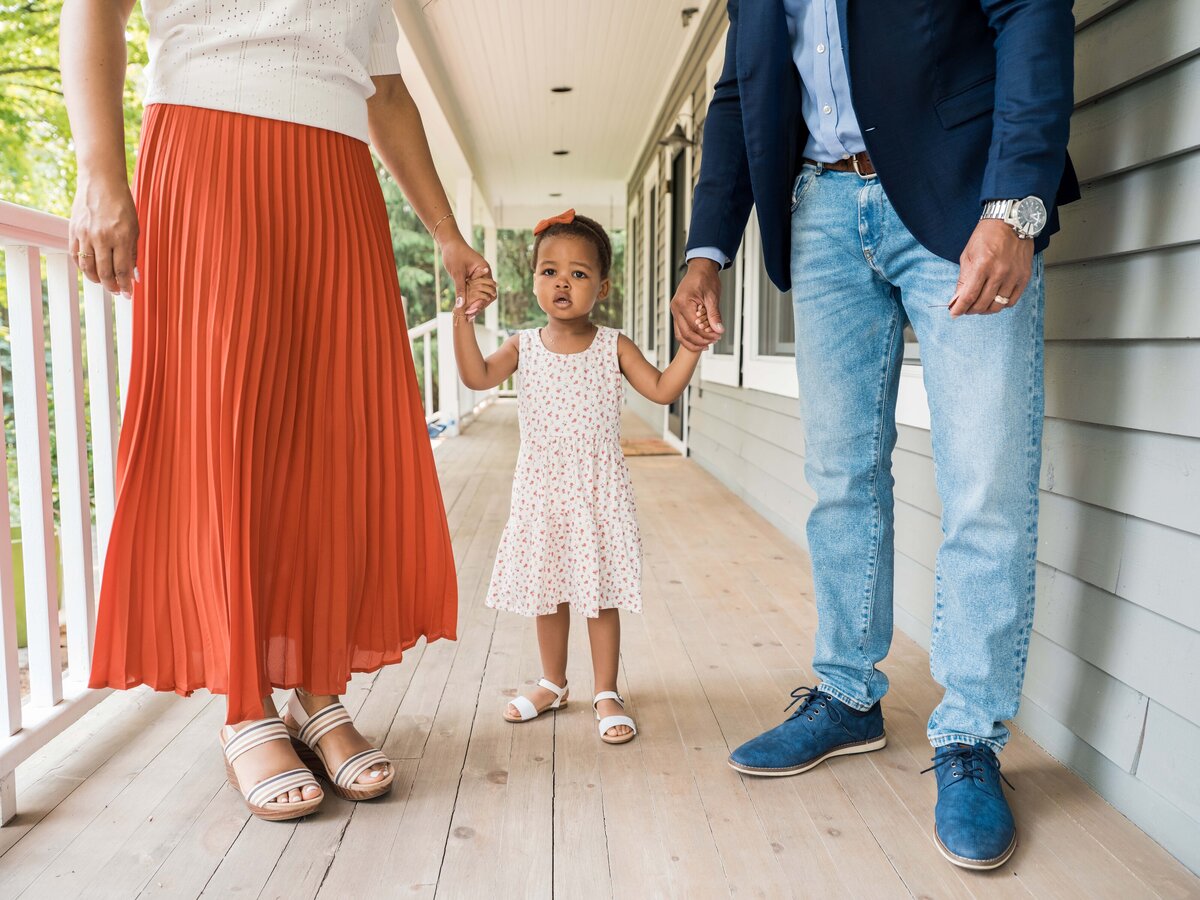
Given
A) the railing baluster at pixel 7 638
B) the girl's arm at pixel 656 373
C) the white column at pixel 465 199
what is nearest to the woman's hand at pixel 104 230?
the railing baluster at pixel 7 638

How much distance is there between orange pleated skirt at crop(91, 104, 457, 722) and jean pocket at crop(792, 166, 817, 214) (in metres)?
0.69

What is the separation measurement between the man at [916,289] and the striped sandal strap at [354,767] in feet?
1.93

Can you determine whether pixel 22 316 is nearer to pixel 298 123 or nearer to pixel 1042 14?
pixel 298 123

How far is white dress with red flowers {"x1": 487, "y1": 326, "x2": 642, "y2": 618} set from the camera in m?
1.68

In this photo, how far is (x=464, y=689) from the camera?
6.21 feet

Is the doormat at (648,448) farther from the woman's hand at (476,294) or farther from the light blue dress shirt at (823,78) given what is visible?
the light blue dress shirt at (823,78)

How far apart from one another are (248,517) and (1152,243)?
135 cm

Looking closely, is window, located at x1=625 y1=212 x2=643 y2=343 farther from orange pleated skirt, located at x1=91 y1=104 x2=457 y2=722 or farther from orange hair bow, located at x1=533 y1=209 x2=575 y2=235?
orange pleated skirt, located at x1=91 y1=104 x2=457 y2=722

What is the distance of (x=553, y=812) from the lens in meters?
1.36

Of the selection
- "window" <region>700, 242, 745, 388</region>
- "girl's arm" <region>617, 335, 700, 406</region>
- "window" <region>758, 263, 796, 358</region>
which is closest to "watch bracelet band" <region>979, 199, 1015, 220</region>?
"girl's arm" <region>617, 335, 700, 406</region>

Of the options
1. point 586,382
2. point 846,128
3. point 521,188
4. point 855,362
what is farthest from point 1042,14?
point 521,188

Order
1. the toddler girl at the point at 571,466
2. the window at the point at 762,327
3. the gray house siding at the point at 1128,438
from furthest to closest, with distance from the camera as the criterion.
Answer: the window at the point at 762,327 < the toddler girl at the point at 571,466 < the gray house siding at the point at 1128,438

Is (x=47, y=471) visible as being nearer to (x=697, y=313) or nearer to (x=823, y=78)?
(x=697, y=313)

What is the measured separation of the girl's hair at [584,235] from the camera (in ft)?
5.52
